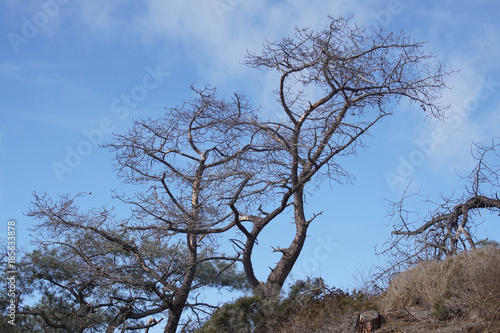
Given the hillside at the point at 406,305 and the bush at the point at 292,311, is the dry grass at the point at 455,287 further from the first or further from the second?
the bush at the point at 292,311

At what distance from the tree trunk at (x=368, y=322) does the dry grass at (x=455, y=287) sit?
19.7 inches

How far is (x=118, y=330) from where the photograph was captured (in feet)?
33.7

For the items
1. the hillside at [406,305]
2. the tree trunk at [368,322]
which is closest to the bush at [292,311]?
the hillside at [406,305]

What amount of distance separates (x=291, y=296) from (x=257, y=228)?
66.1 inches

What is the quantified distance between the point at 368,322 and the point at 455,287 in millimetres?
1450

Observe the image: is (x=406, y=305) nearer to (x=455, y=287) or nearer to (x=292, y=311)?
(x=455, y=287)

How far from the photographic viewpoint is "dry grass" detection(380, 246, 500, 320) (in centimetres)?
680

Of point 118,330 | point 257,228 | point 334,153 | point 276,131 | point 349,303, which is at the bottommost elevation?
point 349,303

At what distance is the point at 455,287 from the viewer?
7.45m

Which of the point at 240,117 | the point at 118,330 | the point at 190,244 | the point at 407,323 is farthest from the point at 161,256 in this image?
the point at 407,323

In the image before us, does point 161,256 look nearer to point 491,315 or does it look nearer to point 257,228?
point 257,228

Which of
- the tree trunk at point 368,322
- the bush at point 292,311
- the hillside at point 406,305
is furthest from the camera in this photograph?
the bush at point 292,311

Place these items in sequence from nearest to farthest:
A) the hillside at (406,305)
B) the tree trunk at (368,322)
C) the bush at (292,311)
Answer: the hillside at (406,305), the tree trunk at (368,322), the bush at (292,311)

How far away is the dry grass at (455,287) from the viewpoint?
22.3ft
